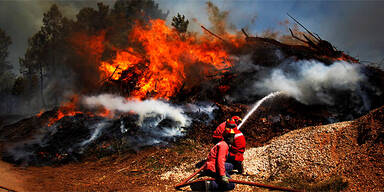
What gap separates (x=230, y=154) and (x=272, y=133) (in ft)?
19.4

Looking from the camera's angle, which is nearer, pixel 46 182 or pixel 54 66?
pixel 46 182

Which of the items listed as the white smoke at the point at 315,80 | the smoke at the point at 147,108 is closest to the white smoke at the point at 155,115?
the smoke at the point at 147,108

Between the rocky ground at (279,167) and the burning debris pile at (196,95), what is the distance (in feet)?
5.06

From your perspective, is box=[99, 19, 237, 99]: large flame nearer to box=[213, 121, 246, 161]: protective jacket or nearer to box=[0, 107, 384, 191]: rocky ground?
box=[0, 107, 384, 191]: rocky ground

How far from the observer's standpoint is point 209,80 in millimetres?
15375

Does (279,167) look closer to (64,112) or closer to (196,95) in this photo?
(196,95)

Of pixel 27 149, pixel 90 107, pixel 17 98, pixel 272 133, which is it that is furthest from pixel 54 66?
pixel 272 133

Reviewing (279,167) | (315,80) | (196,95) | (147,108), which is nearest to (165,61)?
(196,95)

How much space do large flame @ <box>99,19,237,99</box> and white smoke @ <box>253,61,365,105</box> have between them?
14.9ft

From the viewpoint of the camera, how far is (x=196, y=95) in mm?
14719

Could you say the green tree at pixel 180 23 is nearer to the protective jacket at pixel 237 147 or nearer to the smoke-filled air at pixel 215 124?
the smoke-filled air at pixel 215 124

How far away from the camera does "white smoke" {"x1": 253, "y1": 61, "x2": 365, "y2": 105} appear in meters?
11.7

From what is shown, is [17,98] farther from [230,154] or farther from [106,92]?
[230,154]

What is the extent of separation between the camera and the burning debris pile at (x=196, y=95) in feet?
37.1
